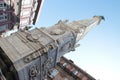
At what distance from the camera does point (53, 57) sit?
756 inches

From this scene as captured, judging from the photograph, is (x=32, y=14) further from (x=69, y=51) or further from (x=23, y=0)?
(x=69, y=51)

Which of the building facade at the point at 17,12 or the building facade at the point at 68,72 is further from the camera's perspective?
the building facade at the point at 68,72

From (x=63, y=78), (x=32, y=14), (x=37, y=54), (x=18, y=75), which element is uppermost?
Result: (x=37, y=54)

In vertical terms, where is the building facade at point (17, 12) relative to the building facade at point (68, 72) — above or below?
above

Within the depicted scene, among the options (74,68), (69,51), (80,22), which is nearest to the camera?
(69,51)

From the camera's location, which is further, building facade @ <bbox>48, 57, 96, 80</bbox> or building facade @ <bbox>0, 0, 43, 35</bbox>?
building facade @ <bbox>48, 57, 96, 80</bbox>

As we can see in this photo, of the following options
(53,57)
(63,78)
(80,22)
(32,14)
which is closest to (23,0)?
(32,14)

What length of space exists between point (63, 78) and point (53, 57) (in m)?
14.8

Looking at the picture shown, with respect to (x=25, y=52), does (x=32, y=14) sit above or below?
below

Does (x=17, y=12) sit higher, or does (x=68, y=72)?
(x=17, y=12)

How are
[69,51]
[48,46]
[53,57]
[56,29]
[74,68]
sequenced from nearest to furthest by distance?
[48,46] < [53,57] < [56,29] < [69,51] < [74,68]

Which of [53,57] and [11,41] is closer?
[11,41]

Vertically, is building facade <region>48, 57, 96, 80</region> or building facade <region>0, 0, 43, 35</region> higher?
building facade <region>0, 0, 43, 35</region>

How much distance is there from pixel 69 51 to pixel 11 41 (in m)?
8.34
